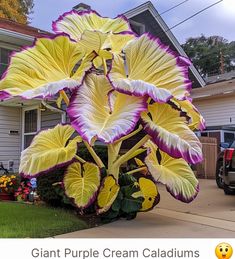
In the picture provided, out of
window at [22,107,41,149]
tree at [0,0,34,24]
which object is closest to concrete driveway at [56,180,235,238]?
window at [22,107,41,149]

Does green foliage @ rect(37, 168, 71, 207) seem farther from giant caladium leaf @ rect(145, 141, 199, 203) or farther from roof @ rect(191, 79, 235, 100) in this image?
roof @ rect(191, 79, 235, 100)

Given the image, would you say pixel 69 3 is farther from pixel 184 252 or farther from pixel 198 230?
pixel 184 252

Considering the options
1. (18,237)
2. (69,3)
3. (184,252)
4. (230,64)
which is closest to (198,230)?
(184,252)

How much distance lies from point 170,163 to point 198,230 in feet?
4.96

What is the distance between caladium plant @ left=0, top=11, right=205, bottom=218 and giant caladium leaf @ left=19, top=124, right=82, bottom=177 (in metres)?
0.02

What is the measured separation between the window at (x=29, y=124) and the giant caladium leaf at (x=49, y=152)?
21.3 feet

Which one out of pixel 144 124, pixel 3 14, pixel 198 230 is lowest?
pixel 198 230

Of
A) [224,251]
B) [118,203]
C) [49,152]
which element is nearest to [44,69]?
[49,152]

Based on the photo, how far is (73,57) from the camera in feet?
25.2

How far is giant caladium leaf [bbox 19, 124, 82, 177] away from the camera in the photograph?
280 inches

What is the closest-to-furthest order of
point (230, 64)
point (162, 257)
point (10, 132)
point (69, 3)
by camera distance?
point (162, 257) → point (10, 132) → point (69, 3) → point (230, 64)

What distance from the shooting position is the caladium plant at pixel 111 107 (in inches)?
273

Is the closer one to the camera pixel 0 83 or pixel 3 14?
pixel 0 83

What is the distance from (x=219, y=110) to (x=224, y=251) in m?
15.4
